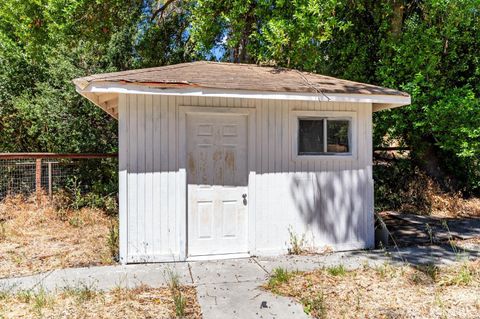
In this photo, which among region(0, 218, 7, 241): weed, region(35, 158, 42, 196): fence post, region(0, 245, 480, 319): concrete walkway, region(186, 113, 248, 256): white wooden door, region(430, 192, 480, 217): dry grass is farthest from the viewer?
region(430, 192, 480, 217): dry grass

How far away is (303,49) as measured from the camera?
10.1m

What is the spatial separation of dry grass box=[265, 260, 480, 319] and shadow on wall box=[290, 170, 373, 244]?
1.15m

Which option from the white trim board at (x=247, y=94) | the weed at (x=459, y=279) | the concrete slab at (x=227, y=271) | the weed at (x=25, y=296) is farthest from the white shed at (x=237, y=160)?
the weed at (x=459, y=279)

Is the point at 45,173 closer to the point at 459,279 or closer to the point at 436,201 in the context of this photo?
the point at 459,279

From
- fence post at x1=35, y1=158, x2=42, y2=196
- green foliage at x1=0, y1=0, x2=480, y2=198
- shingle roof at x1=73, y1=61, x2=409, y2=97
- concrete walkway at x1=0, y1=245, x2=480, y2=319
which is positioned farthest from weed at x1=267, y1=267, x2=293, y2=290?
fence post at x1=35, y1=158, x2=42, y2=196

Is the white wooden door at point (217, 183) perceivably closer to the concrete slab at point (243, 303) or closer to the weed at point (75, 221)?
the concrete slab at point (243, 303)

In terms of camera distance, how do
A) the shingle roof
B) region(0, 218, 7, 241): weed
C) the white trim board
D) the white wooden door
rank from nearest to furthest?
the white trim board → the shingle roof → the white wooden door → region(0, 218, 7, 241): weed

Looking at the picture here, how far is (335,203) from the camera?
243 inches

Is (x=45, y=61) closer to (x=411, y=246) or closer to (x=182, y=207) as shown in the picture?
(x=182, y=207)

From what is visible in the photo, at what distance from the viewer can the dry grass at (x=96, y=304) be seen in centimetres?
372

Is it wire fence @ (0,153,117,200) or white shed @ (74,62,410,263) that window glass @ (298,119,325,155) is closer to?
white shed @ (74,62,410,263)

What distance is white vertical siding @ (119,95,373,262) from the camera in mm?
5406

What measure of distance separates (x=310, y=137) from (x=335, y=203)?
1162 mm

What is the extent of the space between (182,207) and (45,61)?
750 centimetres
